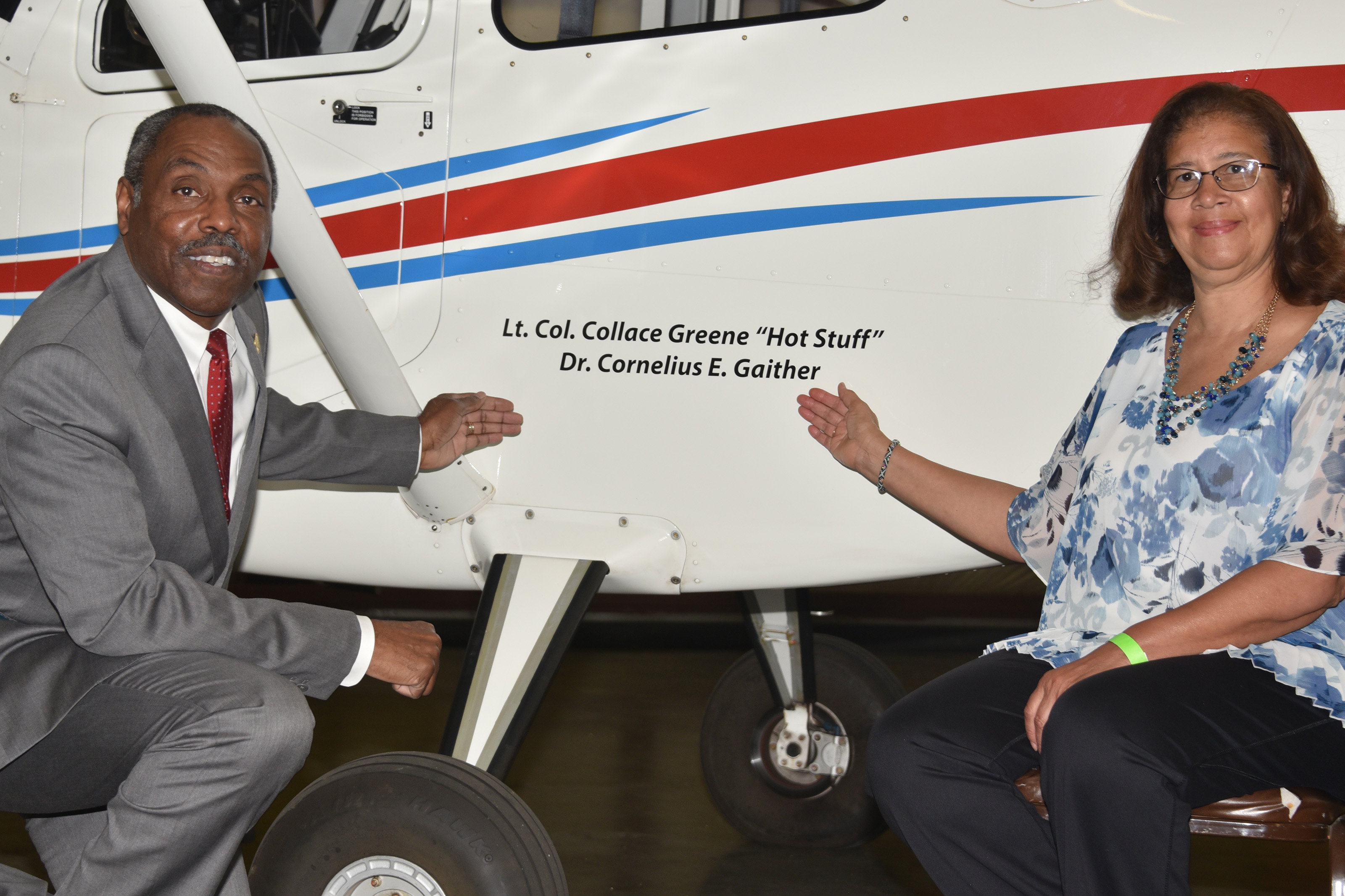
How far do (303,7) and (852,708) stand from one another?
2.18 metres

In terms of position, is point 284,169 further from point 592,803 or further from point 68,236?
point 592,803


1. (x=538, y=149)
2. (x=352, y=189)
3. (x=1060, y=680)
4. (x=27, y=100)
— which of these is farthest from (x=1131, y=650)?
(x=27, y=100)

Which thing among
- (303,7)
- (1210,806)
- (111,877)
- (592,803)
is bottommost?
(592,803)

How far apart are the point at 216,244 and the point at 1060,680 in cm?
139

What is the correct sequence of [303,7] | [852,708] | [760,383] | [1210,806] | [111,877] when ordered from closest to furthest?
[111,877] → [1210,806] → [760,383] → [303,7] → [852,708]

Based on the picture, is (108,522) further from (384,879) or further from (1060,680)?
A: (1060,680)

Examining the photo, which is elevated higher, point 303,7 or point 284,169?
point 303,7

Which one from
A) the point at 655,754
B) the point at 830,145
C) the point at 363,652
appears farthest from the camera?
the point at 655,754

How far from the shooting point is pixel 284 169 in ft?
6.15

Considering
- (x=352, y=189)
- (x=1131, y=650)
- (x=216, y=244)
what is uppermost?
(x=352, y=189)

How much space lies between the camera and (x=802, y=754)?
2.87 meters

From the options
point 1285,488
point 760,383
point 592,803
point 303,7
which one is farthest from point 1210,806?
point 303,7

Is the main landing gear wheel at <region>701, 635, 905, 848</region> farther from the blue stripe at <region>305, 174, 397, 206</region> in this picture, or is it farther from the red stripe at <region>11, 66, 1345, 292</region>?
the blue stripe at <region>305, 174, 397, 206</region>

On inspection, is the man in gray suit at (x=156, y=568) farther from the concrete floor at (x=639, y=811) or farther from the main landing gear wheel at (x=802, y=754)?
the main landing gear wheel at (x=802, y=754)
